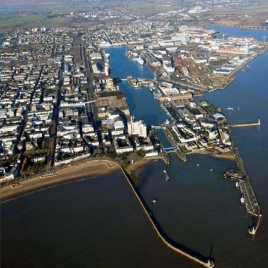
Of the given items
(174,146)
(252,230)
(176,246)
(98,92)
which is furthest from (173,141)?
(98,92)

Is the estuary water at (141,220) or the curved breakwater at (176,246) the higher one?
the curved breakwater at (176,246)

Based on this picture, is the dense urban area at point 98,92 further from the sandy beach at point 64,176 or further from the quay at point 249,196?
the quay at point 249,196

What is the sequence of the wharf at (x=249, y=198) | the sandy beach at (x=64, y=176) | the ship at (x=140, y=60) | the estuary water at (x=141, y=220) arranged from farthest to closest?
1. the ship at (x=140, y=60)
2. the sandy beach at (x=64, y=176)
3. the wharf at (x=249, y=198)
4. the estuary water at (x=141, y=220)

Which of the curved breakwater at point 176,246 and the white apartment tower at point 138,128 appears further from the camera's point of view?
the white apartment tower at point 138,128

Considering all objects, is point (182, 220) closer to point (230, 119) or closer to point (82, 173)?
point (82, 173)

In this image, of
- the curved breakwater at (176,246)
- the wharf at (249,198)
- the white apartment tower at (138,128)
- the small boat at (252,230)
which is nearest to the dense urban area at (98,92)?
the white apartment tower at (138,128)

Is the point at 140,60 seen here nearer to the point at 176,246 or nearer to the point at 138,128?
the point at 138,128

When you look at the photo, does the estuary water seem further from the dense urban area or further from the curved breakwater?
the dense urban area
